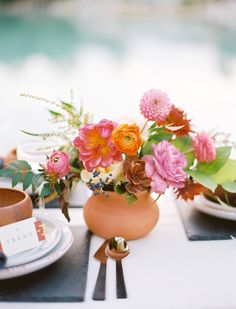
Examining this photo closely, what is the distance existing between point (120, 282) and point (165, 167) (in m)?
0.19

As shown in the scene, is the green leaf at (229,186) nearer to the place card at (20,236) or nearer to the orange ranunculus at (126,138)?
the orange ranunculus at (126,138)

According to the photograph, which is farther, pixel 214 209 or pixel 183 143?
pixel 214 209

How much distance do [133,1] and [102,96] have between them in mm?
1146

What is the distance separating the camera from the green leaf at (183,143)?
34.1 inches

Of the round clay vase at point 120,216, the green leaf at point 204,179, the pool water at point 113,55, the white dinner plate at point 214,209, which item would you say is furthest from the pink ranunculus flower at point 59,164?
the pool water at point 113,55

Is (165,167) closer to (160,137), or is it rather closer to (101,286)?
(160,137)

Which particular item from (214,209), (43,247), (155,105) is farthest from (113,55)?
(43,247)

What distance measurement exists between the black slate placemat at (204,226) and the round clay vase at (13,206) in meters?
0.31

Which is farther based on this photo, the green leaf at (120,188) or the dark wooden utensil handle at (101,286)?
the green leaf at (120,188)

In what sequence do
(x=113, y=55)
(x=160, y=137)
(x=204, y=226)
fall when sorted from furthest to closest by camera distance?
1. (x=113, y=55)
2. (x=204, y=226)
3. (x=160, y=137)

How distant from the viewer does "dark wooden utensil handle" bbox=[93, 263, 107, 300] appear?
71 cm

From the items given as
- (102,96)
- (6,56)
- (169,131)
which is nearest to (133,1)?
(102,96)

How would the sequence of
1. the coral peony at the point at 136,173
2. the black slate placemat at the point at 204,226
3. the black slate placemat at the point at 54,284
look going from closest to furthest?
the black slate placemat at the point at 54,284
the coral peony at the point at 136,173
the black slate placemat at the point at 204,226

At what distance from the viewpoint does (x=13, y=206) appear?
2.56 ft
